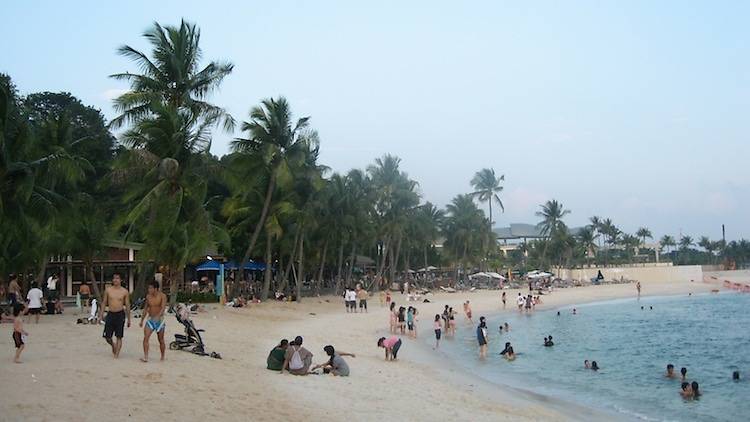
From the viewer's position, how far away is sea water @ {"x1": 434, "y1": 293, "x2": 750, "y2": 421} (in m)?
16.9

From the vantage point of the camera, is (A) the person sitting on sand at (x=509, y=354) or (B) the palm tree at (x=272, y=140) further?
(B) the palm tree at (x=272, y=140)

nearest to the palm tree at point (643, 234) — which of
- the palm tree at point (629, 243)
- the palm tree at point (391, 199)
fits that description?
the palm tree at point (629, 243)

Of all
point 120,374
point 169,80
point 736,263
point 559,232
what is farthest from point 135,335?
point 736,263

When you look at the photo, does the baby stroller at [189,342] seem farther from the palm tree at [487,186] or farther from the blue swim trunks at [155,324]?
the palm tree at [487,186]

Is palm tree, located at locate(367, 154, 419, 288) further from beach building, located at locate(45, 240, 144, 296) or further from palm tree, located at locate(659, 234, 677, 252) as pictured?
palm tree, located at locate(659, 234, 677, 252)

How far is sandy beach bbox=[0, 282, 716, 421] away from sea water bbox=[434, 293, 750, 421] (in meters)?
1.79

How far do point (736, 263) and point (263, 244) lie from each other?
118036mm

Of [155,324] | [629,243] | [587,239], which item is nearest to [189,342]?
[155,324]

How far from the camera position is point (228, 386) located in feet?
37.7

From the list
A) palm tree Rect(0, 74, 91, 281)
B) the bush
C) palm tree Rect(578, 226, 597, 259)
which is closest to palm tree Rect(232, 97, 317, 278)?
the bush

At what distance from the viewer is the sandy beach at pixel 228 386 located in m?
9.10

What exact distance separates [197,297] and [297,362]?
19.9m

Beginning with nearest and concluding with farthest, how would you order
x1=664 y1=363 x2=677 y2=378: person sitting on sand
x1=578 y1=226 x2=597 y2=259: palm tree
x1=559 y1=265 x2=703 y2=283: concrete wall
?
x1=664 y1=363 x2=677 y2=378: person sitting on sand → x1=559 y1=265 x2=703 y2=283: concrete wall → x1=578 y1=226 x2=597 y2=259: palm tree

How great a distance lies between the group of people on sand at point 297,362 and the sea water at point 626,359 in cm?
560
